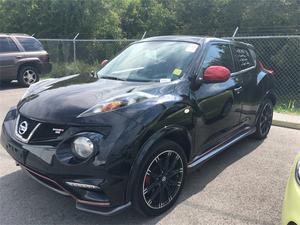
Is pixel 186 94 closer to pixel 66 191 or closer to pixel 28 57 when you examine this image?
pixel 66 191

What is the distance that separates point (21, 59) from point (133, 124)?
9306 millimetres

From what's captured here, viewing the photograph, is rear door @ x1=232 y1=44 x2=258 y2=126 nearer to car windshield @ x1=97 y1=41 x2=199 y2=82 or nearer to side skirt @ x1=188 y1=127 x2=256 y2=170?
side skirt @ x1=188 y1=127 x2=256 y2=170

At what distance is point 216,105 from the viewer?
444 centimetres

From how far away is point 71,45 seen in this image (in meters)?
15.6

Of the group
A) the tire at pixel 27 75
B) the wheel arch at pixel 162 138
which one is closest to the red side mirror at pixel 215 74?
the wheel arch at pixel 162 138

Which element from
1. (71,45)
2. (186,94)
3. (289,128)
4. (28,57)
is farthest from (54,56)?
(186,94)

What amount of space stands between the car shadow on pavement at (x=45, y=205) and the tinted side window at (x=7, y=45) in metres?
7.82

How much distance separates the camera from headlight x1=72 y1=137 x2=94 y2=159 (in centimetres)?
317

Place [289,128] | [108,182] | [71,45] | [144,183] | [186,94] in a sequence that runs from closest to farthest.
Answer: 1. [108,182]
2. [144,183]
3. [186,94]
4. [289,128]
5. [71,45]

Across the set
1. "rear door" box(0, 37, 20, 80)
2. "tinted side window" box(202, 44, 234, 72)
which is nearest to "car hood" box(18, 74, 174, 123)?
"tinted side window" box(202, 44, 234, 72)

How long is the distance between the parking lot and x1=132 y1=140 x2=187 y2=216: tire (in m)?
0.15

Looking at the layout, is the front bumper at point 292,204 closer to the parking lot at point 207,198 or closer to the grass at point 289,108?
the parking lot at point 207,198

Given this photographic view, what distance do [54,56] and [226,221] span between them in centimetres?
1391

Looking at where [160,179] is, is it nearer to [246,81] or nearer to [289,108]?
[246,81]
